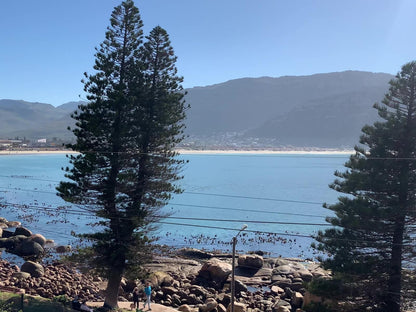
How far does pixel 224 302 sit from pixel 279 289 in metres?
5.56

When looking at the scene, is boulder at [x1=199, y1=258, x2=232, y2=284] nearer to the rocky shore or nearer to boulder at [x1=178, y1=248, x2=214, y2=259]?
the rocky shore

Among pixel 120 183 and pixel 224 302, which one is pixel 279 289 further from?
pixel 120 183

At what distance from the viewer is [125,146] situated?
77.0 ft

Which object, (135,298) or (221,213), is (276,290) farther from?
(221,213)

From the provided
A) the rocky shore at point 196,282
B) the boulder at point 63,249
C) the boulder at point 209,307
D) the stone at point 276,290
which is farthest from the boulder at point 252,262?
the boulder at point 63,249

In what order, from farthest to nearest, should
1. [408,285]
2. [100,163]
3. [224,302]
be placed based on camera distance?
[224,302] < [100,163] < [408,285]

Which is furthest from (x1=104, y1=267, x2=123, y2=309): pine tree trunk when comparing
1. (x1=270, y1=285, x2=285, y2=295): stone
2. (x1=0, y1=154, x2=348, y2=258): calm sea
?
(x1=270, y1=285, x2=285, y2=295): stone

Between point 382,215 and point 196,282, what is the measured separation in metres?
17.9

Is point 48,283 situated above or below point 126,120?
below

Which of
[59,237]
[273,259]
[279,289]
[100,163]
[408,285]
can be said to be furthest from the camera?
[59,237]

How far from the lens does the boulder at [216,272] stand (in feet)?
104

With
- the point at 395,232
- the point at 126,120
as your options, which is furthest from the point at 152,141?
the point at 395,232

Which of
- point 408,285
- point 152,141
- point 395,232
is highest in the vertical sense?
point 152,141

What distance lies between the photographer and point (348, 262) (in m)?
19.5
